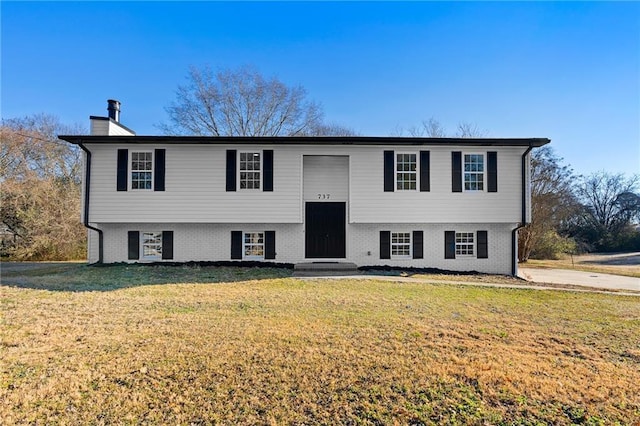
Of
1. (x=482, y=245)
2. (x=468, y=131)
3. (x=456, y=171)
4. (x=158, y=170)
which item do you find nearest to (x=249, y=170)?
(x=158, y=170)

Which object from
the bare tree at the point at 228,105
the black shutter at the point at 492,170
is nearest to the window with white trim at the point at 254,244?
the black shutter at the point at 492,170

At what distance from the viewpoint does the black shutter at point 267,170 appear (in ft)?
41.3

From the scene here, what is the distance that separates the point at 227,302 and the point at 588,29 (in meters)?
14.6

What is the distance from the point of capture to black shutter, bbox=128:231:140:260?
42.1 ft

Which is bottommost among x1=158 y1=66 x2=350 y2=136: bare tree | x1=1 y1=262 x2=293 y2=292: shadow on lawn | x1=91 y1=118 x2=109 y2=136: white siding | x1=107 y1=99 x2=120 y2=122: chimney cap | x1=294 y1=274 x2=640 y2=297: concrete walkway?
x1=294 y1=274 x2=640 y2=297: concrete walkway

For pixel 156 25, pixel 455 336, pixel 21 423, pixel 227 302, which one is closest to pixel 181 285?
pixel 227 302

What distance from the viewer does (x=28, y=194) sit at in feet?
56.3

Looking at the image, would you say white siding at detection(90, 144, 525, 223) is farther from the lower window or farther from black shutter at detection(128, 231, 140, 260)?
the lower window

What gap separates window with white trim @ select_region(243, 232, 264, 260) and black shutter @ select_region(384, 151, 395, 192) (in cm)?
536

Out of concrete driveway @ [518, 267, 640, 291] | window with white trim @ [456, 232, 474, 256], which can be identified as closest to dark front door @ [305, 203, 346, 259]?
window with white trim @ [456, 232, 474, 256]

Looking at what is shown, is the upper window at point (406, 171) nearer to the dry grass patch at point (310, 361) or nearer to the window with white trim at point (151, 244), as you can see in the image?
the dry grass patch at point (310, 361)

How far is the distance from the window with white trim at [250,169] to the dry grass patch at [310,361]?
19.9 ft

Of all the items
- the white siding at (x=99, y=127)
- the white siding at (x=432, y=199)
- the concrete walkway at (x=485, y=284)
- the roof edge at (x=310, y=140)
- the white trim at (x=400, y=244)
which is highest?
the white siding at (x=99, y=127)

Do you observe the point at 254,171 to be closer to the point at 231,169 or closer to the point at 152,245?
the point at 231,169
